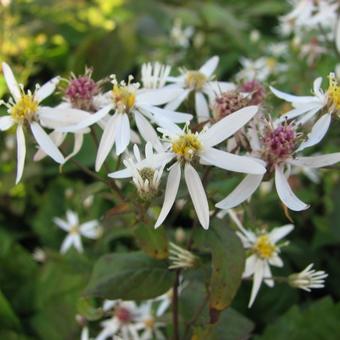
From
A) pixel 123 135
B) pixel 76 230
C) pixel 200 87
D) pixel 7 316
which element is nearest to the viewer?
pixel 123 135

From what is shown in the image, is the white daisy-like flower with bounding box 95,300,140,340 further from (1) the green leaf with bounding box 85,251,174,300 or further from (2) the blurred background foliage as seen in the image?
(1) the green leaf with bounding box 85,251,174,300

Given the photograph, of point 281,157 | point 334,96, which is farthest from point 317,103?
point 281,157

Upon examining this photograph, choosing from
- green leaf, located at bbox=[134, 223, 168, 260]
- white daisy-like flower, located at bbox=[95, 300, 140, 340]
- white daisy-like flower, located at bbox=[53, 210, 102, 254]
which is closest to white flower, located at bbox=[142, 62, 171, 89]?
green leaf, located at bbox=[134, 223, 168, 260]

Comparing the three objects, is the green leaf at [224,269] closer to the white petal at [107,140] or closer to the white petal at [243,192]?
the white petal at [243,192]

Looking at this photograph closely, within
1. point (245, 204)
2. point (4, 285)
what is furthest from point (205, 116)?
point (4, 285)

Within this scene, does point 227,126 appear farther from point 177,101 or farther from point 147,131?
point 177,101

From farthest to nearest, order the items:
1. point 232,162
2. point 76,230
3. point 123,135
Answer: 1. point 76,230
2. point 123,135
3. point 232,162

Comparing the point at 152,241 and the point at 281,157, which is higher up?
the point at 281,157
